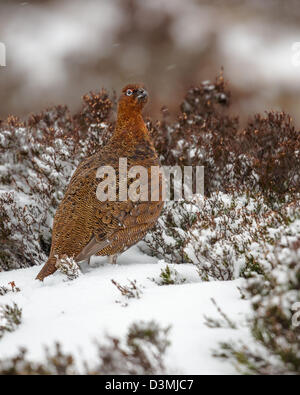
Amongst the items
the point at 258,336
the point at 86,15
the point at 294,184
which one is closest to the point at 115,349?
the point at 258,336

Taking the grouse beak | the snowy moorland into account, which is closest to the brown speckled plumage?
the snowy moorland

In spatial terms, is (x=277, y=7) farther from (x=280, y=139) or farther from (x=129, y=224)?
(x=129, y=224)

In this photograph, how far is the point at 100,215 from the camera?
3.68m

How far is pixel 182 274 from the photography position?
3.38 metres

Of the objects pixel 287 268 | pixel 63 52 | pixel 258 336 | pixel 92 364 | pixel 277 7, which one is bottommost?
pixel 92 364

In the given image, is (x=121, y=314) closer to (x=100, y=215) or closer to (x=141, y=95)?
(x=100, y=215)

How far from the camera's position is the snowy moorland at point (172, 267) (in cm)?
193

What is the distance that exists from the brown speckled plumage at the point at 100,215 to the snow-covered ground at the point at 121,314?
24cm

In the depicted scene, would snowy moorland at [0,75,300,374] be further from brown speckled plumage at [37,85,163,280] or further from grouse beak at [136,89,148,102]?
grouse beak at [136,89,148,102]

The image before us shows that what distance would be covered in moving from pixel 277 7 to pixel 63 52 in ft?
20.1

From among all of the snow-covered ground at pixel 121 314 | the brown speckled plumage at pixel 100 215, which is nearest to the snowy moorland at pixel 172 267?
the snow-covered ground at pixel 121 314

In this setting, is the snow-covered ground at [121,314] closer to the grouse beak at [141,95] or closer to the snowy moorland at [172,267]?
the snowy moorland at [172,267]

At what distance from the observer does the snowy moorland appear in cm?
193

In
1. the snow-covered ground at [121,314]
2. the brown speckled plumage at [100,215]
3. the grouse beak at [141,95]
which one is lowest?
the snow-covered ground at [121,314]
